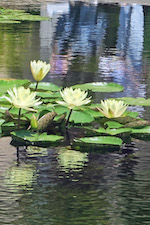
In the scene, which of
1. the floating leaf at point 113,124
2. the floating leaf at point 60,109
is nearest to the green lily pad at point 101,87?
the floating leaf at point 60,109

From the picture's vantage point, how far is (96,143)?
2771 millimetres

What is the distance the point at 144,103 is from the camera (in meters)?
3.52

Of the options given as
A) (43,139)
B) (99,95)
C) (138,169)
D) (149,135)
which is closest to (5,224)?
(138,169)

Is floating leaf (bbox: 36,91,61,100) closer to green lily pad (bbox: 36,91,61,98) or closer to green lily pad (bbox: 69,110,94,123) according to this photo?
green lily pad (bbox: 36,91,61,98)

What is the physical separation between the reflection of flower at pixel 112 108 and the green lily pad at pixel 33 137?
27 centimetres

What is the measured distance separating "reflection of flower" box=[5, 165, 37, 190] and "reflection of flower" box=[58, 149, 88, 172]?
14 cm

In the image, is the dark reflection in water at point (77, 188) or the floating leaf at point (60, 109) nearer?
the dark reflection in water at point (77, 188)

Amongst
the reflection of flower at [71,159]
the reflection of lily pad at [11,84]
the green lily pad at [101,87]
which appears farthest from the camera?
the green lily pad at [101,87]

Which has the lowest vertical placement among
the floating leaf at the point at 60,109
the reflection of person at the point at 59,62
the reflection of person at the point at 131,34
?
the floating leaf at the point at 60,109

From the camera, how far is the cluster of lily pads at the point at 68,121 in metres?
2.81

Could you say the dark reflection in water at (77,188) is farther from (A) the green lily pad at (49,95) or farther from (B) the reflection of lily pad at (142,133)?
(A) the green lily pad at (49,95)

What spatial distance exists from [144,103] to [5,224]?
1822mm

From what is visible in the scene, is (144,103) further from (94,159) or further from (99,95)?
(94,159)

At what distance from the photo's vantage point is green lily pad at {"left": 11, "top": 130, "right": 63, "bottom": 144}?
2.83 metres
